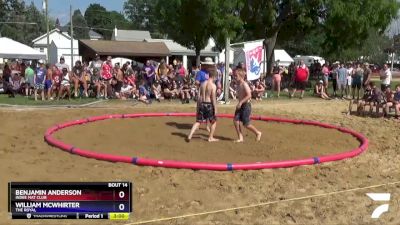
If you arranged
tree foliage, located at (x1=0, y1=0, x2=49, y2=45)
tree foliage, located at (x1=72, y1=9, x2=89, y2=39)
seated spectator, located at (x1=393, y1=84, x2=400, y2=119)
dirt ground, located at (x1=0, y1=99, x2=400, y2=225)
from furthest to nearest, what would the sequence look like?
tree foliage, located at (x1=72, y1=9, x2=89, y2=39) → tree foliage, located at (x1=0, y1=0, x2=49, y2=45) → seated spectator, located at (x1=393, y1=84, x2=400, y2=119) → dirt ground, located at (x1=0, y1=99, x2=400, y2=225)

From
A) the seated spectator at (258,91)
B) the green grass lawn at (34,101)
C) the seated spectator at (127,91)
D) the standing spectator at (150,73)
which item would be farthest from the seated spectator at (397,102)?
the green grass lawn at (34,101)

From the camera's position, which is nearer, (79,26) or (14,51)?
(14,51)

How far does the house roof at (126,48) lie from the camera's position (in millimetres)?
42812

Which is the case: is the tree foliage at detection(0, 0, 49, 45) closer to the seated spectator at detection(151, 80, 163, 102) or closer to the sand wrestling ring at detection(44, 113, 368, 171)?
the seated spectator at detection(151, 80, 163, 102)

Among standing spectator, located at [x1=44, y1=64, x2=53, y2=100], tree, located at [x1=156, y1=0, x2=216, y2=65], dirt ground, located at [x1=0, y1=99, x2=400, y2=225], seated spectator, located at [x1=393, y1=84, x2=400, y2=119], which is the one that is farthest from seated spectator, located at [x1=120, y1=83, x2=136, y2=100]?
seated spectator, located at [x1=393, y1=84, x2=400, y2=119]

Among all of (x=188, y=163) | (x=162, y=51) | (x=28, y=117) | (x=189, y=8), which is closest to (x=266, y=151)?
(x=188, y=163)

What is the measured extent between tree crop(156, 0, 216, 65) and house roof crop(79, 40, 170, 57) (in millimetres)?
16989

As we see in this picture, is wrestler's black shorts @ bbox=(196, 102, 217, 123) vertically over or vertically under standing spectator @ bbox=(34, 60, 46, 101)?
under

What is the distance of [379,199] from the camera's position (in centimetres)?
632

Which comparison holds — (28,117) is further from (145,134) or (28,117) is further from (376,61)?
(376,61)

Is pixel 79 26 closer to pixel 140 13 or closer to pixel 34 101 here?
pixel 140 13

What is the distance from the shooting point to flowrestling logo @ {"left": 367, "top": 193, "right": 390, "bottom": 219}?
5777mm
